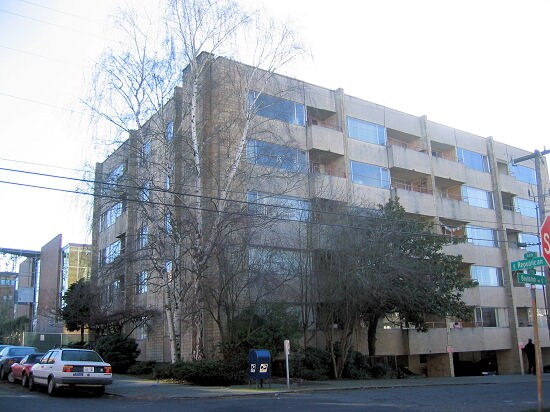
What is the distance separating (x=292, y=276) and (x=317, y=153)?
1177cm

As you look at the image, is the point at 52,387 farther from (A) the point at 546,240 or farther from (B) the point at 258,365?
(A) the point at 546,240

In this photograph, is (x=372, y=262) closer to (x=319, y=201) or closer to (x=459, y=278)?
(x=319, y=201)

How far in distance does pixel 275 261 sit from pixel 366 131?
15947mm

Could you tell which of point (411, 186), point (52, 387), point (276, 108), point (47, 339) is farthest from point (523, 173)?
point (47, 339)

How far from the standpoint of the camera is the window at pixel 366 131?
116 ft

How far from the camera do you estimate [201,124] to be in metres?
24.2

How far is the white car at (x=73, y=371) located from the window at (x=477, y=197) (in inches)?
1222

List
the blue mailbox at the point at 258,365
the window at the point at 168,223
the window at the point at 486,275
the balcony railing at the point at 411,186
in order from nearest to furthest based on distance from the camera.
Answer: the blue mailbox at the point at 258,365, the window at the point at 168,223, the balcony railing at the point at 411,186, the window at the point at 486,275

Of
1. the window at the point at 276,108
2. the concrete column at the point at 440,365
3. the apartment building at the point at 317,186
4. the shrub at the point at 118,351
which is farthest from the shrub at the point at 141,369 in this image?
the concrete column at the point at 440,365

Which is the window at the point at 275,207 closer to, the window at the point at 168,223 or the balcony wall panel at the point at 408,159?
the window at the point at 168,223

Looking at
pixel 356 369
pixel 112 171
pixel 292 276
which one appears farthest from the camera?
pixel 356 369

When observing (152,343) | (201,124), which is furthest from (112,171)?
(152,343)

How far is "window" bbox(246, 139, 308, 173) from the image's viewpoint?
24.1m

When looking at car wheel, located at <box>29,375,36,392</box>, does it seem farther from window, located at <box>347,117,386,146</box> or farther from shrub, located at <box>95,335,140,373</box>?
window, located at <box>347,117,386,146</box>
